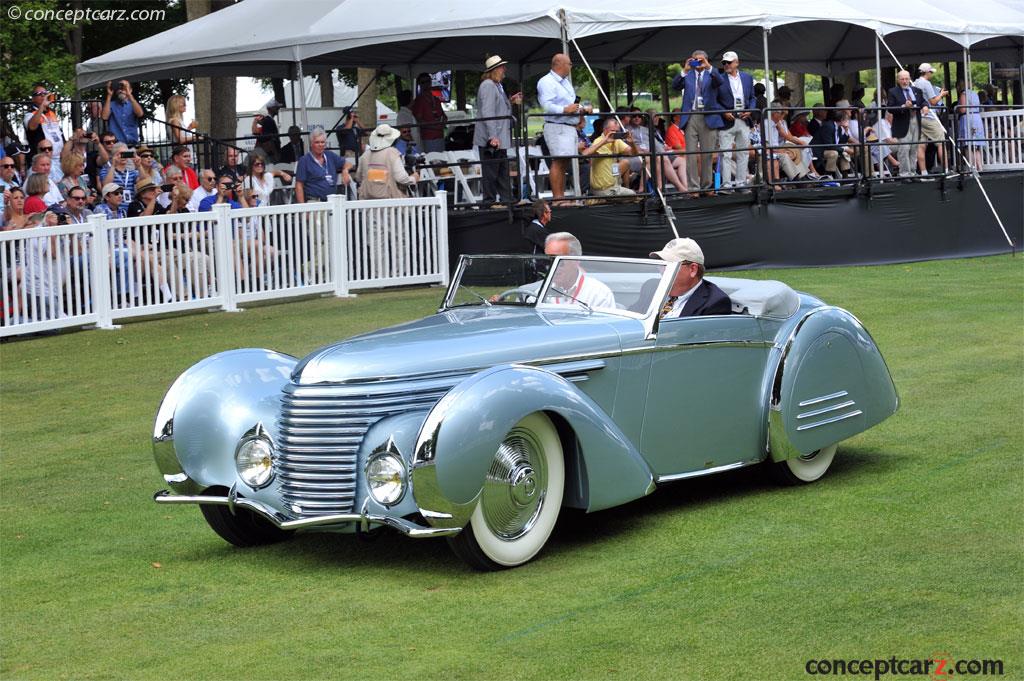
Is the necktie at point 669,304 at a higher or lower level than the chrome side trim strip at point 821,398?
higher

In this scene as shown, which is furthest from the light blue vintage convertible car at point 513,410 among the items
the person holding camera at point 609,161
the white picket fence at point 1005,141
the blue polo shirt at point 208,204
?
the white picket fence at point 1005,141

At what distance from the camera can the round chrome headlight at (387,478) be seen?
19.5ft

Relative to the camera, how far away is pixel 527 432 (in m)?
6.21

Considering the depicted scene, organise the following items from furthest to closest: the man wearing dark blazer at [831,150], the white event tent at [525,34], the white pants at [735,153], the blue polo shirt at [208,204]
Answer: the man wearing dark blazer at [831,150], the white pants at [735,153], the white event tent at [525,34], the blue polo shirt at [208,204]

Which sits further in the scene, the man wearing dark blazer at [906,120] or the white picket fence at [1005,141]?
the white picket fence at [1005,141]

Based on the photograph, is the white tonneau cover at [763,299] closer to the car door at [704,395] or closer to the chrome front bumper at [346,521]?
the car door at [704,395]

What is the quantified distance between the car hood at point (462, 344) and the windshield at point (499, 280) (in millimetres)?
244

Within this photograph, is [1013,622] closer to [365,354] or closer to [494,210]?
[365,354]

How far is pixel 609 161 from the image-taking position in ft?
60.0

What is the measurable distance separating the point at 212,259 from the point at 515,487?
35.4 ft

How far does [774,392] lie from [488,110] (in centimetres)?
1235

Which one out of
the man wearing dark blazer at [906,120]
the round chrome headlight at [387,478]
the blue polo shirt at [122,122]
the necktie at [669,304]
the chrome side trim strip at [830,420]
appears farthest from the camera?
the man wearing dark blazer at [906,120]

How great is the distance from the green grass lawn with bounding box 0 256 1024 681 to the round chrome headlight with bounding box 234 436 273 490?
16.0 inches

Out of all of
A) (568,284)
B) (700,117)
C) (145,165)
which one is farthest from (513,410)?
(700,117)
